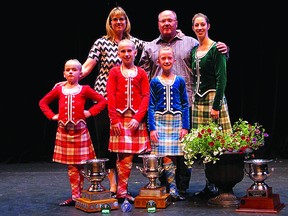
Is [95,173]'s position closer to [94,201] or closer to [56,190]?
[94,201]

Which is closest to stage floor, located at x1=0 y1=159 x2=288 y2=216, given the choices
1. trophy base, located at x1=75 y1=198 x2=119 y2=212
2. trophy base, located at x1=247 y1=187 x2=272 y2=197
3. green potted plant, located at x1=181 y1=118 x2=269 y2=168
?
trophy base, located at x1=75 y1=198 x2=119 y2=212

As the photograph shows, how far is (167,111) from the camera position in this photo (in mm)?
4293

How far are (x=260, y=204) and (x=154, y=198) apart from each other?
735 millimetres

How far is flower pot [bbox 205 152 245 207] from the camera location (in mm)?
4055

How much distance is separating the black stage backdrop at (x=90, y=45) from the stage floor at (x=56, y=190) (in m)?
0.59

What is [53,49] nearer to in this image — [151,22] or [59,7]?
[59,7]

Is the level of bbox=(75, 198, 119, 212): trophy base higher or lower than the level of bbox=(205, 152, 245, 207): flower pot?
lower

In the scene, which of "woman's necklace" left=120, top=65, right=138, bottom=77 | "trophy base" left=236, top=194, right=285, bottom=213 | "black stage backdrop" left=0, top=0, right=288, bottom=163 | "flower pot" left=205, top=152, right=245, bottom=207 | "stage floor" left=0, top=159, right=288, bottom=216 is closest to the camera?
"trophy base" left=236, top=194, right=285, bottom=213

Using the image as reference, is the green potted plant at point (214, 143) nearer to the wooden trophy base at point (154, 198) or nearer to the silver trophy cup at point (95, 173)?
the wooden trophy base at point (154, 198)

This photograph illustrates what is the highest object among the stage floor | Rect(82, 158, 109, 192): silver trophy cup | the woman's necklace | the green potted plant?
the woman's necklace

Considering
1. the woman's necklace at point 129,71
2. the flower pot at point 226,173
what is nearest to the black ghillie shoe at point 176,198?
the flower pot at point 226,173

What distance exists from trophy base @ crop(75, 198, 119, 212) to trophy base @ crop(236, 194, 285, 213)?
0.86m

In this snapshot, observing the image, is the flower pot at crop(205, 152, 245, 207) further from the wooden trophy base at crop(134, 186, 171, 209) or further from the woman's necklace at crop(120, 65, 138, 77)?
the woman's necklace at crop(120, 65, 138, 77)

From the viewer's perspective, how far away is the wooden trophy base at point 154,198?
4.02 m
